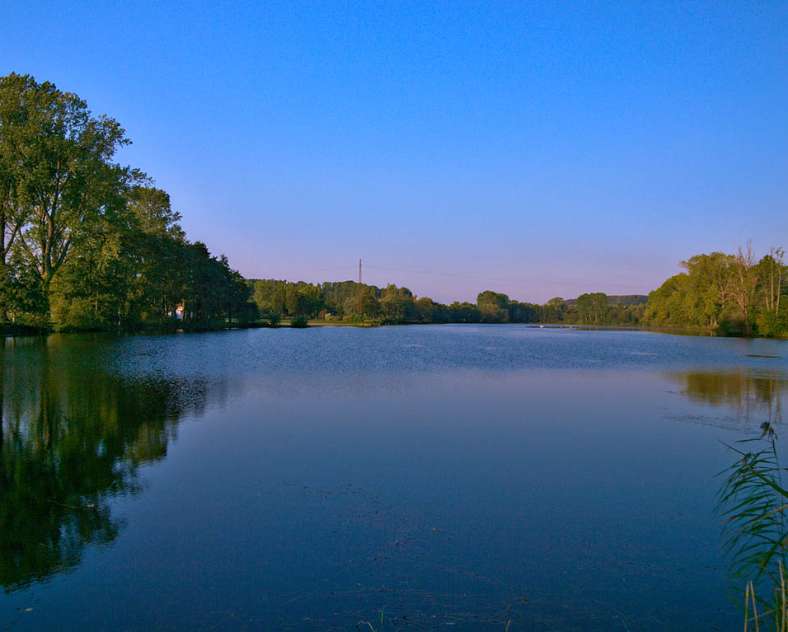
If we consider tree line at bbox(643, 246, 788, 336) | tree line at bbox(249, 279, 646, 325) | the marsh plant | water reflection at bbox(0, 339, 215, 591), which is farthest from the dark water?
tree line at bbox(249, 279, 646, 325)

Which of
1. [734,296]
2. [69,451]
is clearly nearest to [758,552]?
[69,451]

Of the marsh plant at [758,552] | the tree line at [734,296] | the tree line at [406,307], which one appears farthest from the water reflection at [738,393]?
the tree line at [406,307]

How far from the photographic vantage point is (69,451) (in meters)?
8.55

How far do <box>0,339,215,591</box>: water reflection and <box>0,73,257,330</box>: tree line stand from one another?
54.6 feet

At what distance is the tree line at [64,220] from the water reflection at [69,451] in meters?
16.6

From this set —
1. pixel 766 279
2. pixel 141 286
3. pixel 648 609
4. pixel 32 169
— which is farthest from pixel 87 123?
pixel 766 279

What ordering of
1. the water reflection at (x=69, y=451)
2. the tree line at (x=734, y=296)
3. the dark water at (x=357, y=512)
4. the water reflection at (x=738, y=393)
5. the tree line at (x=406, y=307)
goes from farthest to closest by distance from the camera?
the tree line at (x=406, y=307)
the tree line at (x=734, y=296)
the water reflection at (x=738, y=393)
the water reflection at (x=69, y=451)
the dark water at (x=357, y=512)

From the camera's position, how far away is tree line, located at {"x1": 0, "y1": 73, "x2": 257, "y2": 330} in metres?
29.2

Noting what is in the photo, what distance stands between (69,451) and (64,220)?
1159 inches

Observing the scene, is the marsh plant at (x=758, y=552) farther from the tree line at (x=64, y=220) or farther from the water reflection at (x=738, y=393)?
the tree line at (x=64, y=220)

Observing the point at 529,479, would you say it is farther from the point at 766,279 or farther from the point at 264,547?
the point at 766,279

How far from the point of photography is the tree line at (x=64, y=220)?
29.2m

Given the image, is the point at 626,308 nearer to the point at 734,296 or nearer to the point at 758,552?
the point at 734,296

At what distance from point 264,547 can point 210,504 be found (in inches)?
60.2
